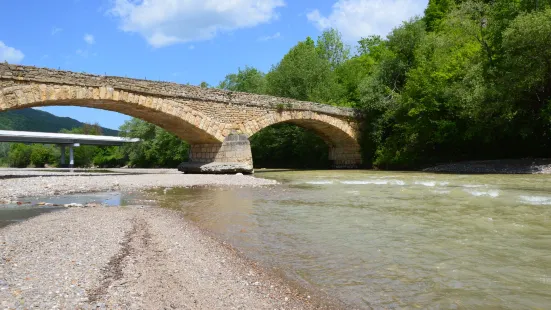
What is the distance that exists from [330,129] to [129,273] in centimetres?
2652

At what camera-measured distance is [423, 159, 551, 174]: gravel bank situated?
18.9 m

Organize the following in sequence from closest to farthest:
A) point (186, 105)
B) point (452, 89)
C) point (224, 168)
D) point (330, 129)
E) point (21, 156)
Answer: point (186, 105), point (224, 168), point (452, 89), point (330, 129), point (21, 156)

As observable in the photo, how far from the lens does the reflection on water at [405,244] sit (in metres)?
3.42

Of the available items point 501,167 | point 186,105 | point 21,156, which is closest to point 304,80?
point 186,105

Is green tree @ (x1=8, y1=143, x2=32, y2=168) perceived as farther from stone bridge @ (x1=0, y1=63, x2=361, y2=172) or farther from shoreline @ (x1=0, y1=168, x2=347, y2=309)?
shoreline @ (x1=0, y1=168, x2=347, y2=309)

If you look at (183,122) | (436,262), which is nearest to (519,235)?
(436,262)

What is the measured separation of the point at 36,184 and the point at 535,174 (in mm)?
20747

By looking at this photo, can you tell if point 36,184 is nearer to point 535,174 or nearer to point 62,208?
point 62,208

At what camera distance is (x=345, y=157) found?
3262 centimetres

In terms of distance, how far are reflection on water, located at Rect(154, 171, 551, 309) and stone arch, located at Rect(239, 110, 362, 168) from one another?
13937mm

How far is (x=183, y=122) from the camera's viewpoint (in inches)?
783

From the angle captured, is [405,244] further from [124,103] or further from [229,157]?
[229,157]

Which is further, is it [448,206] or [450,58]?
[450,58]

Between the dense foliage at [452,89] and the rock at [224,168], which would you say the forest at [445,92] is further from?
the rock at [224,168]
